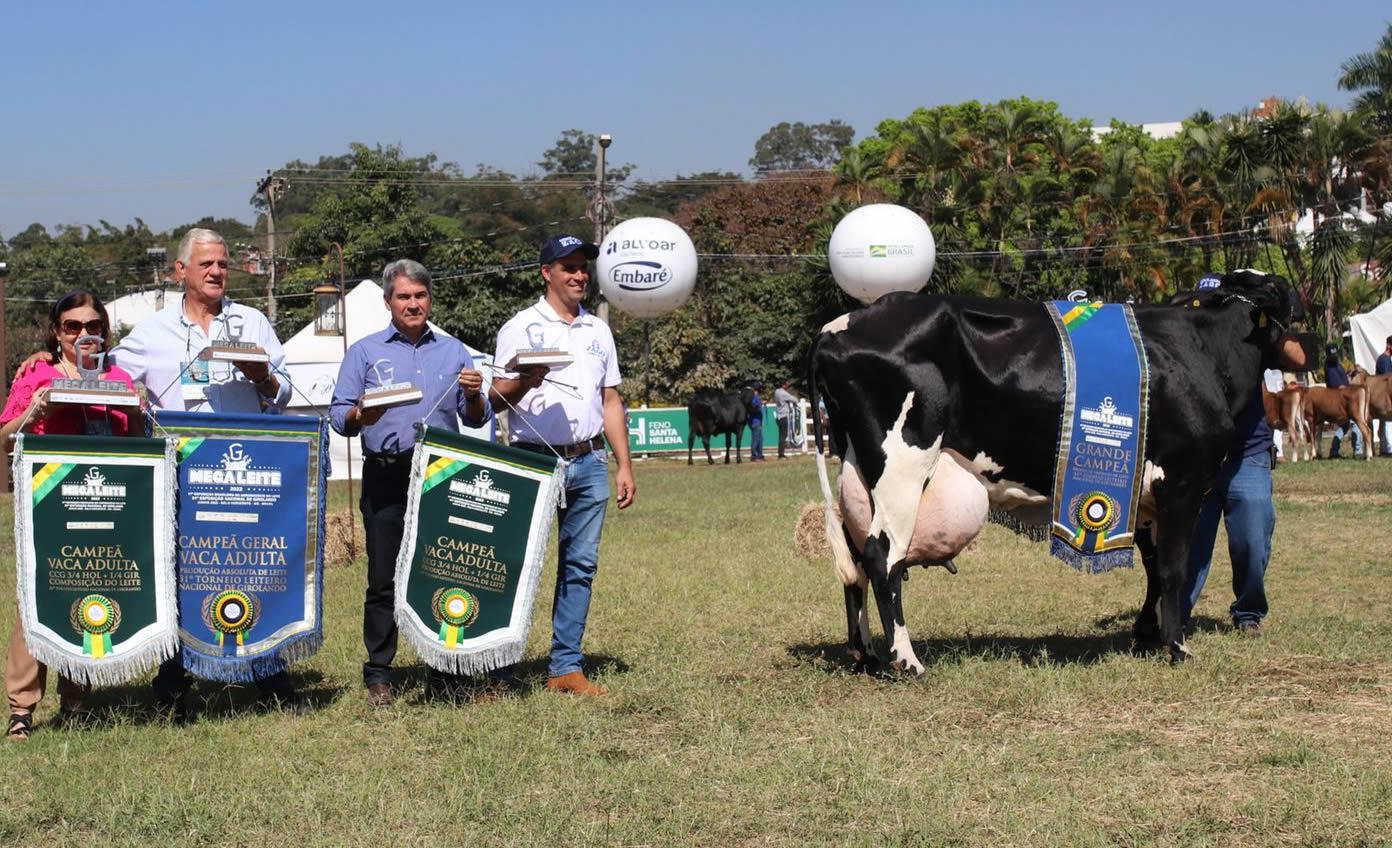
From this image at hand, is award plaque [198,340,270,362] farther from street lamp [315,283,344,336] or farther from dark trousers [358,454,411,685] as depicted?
street lamp [315,283,344,336]

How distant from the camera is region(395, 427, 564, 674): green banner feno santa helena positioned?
667 centimetres

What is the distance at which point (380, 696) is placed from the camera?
6840 millimetres

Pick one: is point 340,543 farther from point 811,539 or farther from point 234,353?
point 234,353

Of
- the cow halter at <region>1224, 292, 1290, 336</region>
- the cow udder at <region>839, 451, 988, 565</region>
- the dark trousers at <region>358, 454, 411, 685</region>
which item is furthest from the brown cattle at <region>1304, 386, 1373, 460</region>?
the dark trousers at <region>358, 454, 411, 685</region>

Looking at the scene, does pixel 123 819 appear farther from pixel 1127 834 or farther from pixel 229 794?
pixel 1127 834

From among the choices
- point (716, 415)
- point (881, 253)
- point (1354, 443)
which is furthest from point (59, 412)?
point (716, 415)

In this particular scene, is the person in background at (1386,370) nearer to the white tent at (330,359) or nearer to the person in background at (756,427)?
the person in background at (756,427)

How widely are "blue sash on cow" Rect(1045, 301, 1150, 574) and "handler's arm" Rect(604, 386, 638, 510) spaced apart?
7.33ft

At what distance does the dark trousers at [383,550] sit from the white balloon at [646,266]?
15.9 metres

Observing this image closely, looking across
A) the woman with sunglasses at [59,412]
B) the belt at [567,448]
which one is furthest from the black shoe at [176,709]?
the belt at [567,448]

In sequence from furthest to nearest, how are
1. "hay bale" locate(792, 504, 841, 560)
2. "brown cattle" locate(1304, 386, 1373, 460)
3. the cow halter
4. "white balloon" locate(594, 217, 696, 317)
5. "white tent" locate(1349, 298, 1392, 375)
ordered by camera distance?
"white tent" locate(1349, 298, 1392, 375)
"brown cattle" locate(1304, 386, 1373, 460)
"white balloon" locate(594, 217, 696, 317)
"hay bale" locate(792, 504, 841, 560)
the cow halter

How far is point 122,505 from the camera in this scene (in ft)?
20.6

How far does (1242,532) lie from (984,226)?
39.0 m

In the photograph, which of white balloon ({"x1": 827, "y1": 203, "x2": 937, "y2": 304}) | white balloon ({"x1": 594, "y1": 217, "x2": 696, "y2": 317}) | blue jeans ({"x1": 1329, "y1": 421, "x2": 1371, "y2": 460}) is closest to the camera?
white balloon ({"x1": 827, "y1": 203, "x2": 937, "y2": 304})
